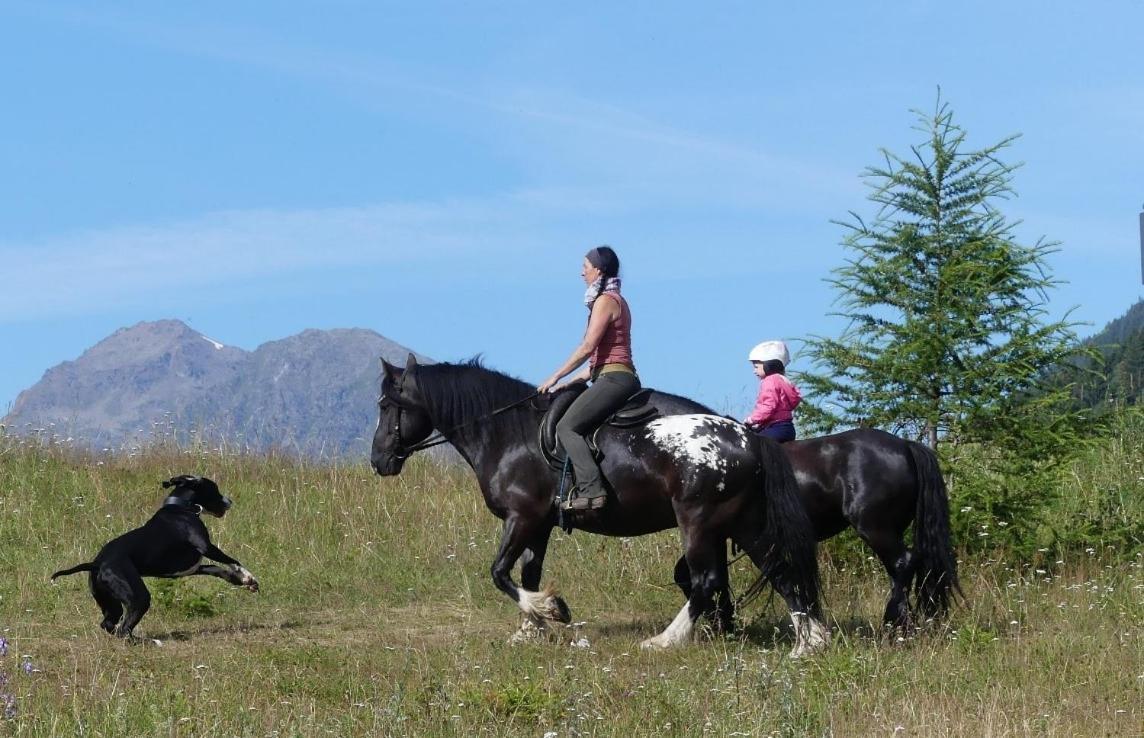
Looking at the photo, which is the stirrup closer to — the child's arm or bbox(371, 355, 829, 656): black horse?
bbox(371, 355, 829, 656): black horse

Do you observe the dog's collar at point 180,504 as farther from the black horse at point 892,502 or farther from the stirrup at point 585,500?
the black horse at point 892,502

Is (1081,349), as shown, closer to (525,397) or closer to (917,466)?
(917,466)

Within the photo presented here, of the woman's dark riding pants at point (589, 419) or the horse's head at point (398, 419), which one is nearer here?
the woman's dark riding pants at point (589, 419)

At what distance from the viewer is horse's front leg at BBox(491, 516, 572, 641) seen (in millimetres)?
9984

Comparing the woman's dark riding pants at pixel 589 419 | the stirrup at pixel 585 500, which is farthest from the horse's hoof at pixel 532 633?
the woman's dark riding pants at pixel 589 419

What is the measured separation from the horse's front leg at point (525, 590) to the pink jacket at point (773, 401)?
192cm

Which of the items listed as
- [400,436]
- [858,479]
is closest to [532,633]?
[400,436]

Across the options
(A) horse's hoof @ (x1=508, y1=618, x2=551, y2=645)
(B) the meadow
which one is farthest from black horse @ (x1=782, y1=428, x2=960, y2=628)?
(A) horse's hoof @ (x1=508, y1=618, x2=551, y2=645)

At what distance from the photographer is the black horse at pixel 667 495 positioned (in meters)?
9.53

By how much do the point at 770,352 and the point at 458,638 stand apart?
132 inches

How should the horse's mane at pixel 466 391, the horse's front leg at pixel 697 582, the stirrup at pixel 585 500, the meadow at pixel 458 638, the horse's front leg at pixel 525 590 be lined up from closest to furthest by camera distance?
1. the meadow at pixel 458 638
2. the horse's front leg at pixel 697 582
3. the stirrup at pixel 585 500
4. the horse's front leg at pixel 525 590
5. the horse's mane at pixel 466 391

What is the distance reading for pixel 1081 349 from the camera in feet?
41.0

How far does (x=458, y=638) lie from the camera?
35.3ft

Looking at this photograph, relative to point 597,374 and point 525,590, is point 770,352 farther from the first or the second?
point 525,590
